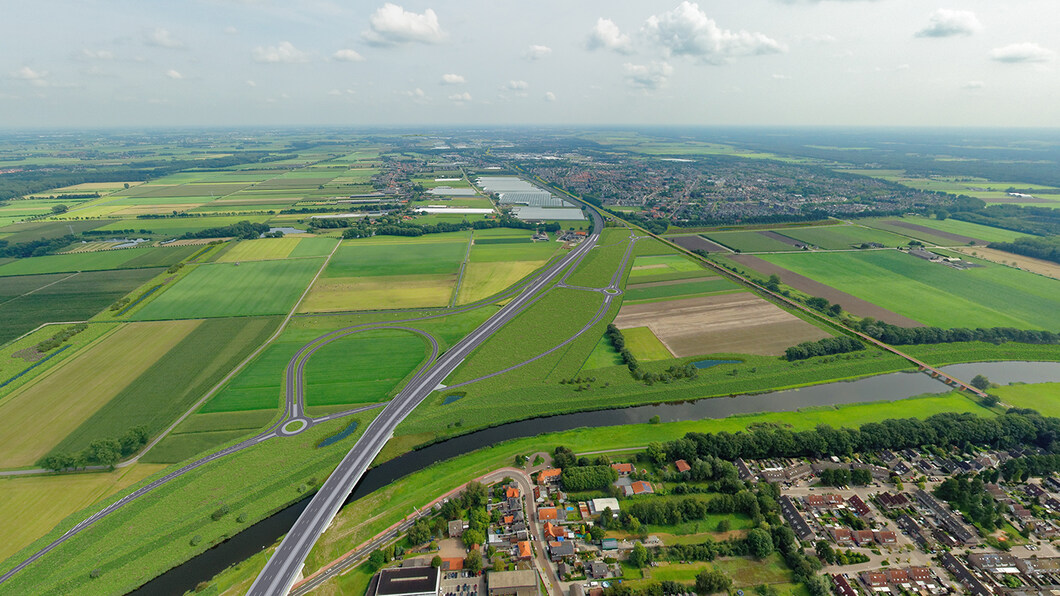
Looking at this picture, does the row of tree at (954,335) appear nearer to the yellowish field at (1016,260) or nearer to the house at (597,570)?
the yellowish field at (1016,260)

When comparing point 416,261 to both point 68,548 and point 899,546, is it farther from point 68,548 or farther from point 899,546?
point 899,546

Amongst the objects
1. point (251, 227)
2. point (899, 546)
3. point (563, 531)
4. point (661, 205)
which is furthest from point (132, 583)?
point (661, 205)

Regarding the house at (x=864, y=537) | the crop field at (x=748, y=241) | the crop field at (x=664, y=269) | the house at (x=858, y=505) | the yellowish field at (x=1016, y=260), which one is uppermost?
the crop field at (x=748, y=241)

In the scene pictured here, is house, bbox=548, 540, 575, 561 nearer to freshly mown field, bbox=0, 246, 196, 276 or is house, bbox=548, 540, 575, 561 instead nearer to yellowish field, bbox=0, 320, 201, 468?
yellowish field, bbox=0, 320, 201, 468

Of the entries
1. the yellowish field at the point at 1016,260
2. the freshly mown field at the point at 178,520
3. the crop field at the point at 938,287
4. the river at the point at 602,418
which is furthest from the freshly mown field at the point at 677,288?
the yellowish field at the point at 1016,260

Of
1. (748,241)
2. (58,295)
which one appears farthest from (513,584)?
(748,241)

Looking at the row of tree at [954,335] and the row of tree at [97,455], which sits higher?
the row of tree at [954,335]
